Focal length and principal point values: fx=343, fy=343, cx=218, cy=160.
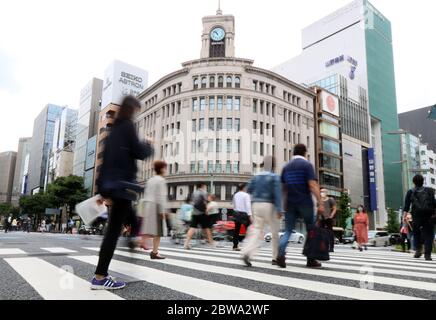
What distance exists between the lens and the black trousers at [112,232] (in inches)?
113

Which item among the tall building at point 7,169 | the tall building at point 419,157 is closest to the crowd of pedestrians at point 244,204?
the tall building at point 419,157

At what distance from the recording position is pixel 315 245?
4578mm

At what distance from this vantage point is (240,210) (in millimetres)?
8352

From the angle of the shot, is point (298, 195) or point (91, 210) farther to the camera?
point (298, 195)

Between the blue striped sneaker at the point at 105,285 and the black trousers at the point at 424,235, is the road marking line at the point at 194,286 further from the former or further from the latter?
the black trousers at the point at 424,235

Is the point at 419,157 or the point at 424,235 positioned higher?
the point at 419,157

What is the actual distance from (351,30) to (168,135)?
54.6 meters

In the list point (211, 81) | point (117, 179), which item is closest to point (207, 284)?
point (117, 179)

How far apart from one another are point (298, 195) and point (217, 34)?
52.9 meters

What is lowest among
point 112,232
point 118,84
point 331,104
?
point 112,232

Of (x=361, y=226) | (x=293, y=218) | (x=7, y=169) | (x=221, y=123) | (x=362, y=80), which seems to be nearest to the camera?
(x=293, y=218)

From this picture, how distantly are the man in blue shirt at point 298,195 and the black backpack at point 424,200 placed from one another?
3544 mm

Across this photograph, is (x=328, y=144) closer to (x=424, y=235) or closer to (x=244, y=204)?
(x=244, y=204)

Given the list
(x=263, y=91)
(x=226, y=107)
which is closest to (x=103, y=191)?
(x=226, y=107)
